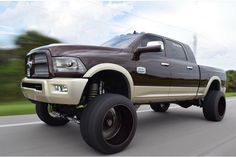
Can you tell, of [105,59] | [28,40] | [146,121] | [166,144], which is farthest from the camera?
[28,40]

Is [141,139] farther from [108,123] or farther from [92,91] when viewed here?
[92,91]

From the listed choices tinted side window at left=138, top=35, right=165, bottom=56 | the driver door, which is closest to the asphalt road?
the driver door

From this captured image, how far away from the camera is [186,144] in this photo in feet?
17.8

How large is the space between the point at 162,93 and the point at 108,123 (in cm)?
170

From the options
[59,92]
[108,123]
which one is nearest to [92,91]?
[108,123]

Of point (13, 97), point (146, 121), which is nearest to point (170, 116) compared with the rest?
point (146, 121)

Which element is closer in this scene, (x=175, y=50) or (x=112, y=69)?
(x=112, y=69)

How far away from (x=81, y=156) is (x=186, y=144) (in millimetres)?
1848

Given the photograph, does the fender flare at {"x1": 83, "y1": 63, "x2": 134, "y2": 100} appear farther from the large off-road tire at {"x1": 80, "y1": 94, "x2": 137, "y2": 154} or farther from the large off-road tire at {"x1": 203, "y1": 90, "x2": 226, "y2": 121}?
the large off-road tire at {"x1": 203, "y1": 90, "x2": 226, "y2": 121}

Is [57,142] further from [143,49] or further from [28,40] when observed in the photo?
[28,40]

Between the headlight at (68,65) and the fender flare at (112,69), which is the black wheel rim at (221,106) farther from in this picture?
the headlight at (68,65)

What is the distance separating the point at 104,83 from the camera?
5414 millimetres

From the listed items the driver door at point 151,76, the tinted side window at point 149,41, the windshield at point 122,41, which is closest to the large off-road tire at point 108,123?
the driver door at point 151,76

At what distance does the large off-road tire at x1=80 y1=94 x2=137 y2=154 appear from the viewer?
14.6 feet
